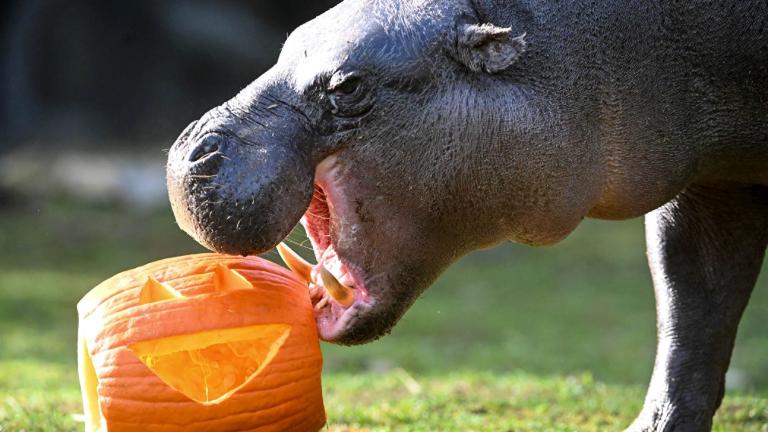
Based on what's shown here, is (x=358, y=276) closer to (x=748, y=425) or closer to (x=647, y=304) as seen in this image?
(x=748, y=425)

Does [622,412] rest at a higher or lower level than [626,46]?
lower

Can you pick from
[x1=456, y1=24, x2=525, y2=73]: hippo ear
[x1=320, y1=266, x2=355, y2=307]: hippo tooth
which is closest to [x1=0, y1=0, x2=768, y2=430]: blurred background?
[x1=320, y1=266, x2=355, y2=307]: hippo tooth

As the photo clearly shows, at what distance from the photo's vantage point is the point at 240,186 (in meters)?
3.22

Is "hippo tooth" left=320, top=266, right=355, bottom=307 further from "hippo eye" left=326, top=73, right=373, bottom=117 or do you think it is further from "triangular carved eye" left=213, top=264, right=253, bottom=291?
"hippo eye" left=326, top=73, right=373, bottom=117

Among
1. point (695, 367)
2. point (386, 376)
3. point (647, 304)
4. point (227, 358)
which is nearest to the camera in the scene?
point (227, 358)

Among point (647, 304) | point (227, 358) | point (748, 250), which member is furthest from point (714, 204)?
point (647, 304)

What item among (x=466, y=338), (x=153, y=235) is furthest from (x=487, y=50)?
(x=153, y=235)

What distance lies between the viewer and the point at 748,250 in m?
4.42

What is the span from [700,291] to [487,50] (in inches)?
57.3

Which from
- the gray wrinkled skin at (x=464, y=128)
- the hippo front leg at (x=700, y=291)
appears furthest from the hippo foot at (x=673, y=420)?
the gray wrinkled skin at (x=464, y=128)

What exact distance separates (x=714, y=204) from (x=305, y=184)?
1.75m

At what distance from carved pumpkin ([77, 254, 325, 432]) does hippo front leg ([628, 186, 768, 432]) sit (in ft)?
4.50

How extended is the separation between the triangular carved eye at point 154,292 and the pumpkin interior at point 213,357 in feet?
0.47

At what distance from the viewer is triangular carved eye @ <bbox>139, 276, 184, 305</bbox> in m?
3.51
